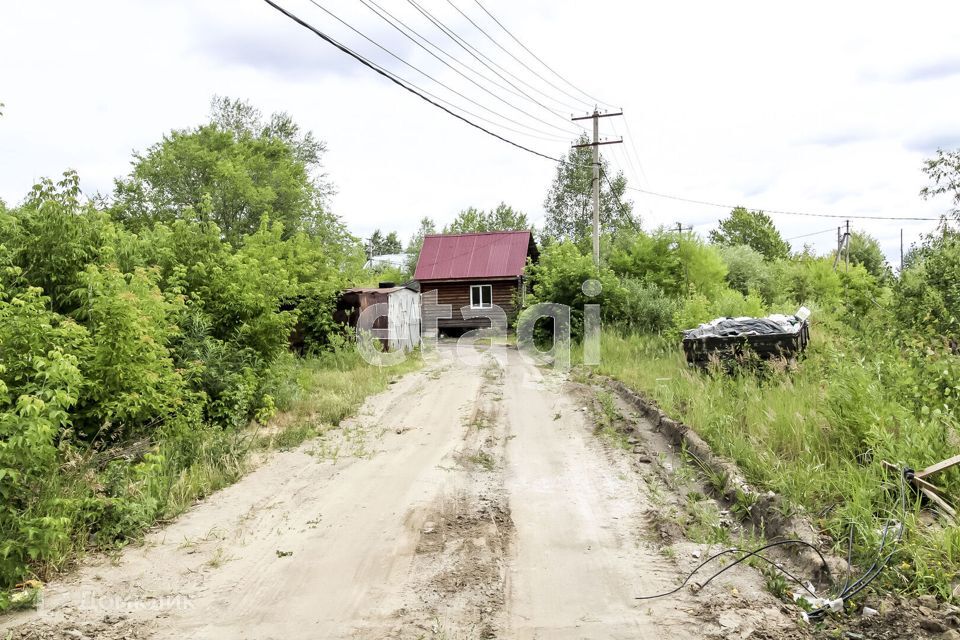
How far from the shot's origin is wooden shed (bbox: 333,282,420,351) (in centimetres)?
1830

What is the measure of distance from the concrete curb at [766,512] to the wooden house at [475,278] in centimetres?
2338

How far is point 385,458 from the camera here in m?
7.95

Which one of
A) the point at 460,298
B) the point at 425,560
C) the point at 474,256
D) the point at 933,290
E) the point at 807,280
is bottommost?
the point at 425,560

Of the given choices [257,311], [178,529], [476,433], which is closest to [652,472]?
[476,433]

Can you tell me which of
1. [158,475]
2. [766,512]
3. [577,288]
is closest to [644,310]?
[577,288]

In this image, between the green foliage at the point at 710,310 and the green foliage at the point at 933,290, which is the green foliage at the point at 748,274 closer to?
the green foliage at the point at 710,310

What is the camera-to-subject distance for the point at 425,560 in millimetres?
4809

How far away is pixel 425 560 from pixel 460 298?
27.3m

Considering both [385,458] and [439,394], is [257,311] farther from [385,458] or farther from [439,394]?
[439,394]

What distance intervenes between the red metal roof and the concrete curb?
23.6 meters

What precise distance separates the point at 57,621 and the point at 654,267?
70.6ft

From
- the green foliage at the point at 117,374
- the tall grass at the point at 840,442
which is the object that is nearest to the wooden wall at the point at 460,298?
the green foliage at the point at 117,374

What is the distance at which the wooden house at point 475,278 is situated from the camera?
1235 inches

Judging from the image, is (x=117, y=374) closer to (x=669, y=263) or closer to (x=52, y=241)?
(x=52, y=241)
